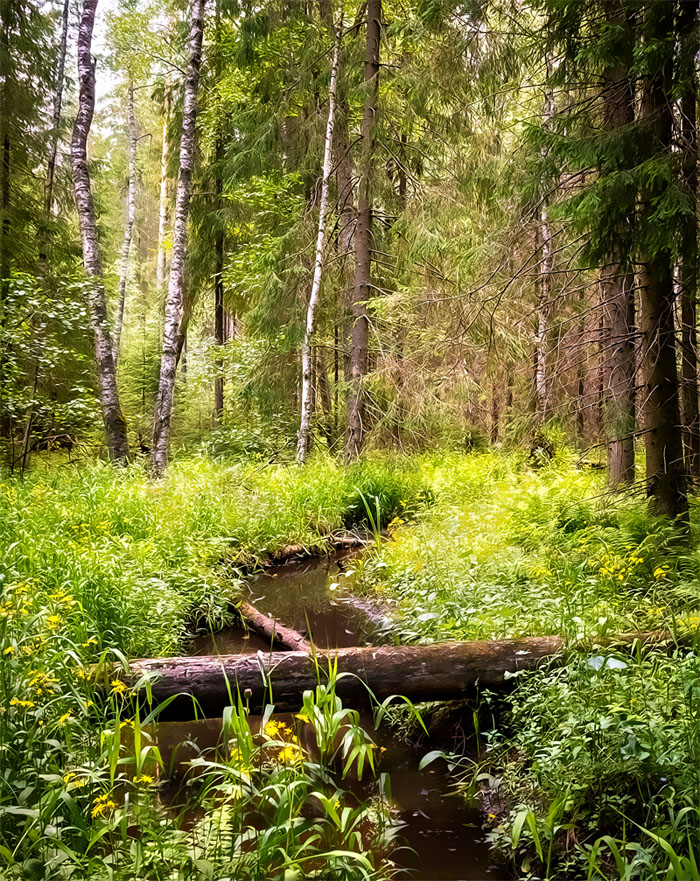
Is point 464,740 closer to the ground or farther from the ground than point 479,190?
closer to the ground

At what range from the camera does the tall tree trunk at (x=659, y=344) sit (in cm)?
479

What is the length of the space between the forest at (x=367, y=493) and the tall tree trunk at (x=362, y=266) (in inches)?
2.2

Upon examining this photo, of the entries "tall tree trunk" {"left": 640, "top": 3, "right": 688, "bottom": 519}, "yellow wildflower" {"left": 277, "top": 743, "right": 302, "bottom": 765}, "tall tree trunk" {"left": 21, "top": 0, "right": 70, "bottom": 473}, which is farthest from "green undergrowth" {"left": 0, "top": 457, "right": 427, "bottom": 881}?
"tall tree trunk" {"left": 21, "top": 0, "right": 70, "bottom": 473}

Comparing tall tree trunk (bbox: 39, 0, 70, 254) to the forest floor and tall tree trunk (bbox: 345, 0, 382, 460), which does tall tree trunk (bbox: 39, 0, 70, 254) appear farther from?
the forest floor

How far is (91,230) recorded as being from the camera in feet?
31.5

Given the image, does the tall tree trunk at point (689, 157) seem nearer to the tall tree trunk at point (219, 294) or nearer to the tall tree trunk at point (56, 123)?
the tall tree trunk at point (56, 123)

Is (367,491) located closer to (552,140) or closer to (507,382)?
(552,140)

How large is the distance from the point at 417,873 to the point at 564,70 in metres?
6.85

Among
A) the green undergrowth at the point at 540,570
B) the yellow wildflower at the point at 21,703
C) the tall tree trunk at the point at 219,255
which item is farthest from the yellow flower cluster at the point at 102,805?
the tall tree trunk at the point at 219,255

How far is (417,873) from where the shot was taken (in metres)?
2.74

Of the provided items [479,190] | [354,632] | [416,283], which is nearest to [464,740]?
[354,632]

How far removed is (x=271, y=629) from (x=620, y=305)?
562 centimetres

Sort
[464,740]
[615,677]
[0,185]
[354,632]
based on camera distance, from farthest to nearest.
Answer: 1. [0,185]
2. [354,632]
3. [464,740]
4. [615,677]

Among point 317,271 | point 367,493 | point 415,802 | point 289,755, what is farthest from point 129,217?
point 415,802
